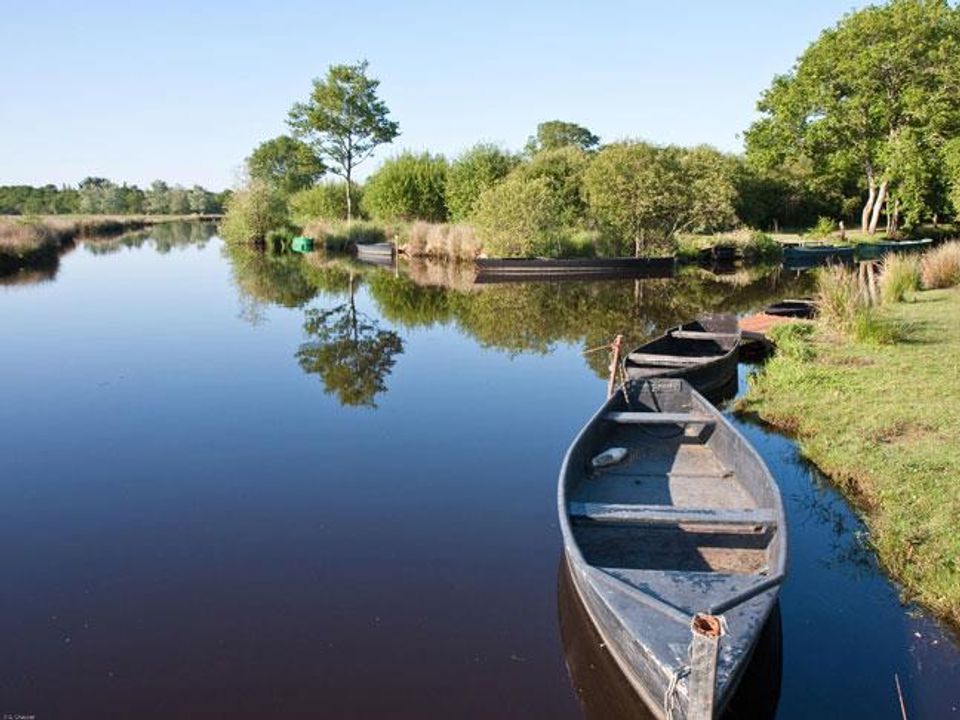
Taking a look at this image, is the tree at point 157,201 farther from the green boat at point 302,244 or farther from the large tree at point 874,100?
the large tree at point 874,100

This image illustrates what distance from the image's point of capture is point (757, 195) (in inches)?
1880

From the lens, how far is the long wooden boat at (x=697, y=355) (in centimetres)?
1133

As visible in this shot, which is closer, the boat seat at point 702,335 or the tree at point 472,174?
the boat seat at point 702,335

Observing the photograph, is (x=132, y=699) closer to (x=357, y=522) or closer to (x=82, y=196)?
(x=357, y=522)

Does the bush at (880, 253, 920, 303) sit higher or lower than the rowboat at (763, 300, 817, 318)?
higher

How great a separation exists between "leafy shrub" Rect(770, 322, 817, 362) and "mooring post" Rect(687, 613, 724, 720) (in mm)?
9915

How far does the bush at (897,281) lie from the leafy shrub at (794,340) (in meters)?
3.98

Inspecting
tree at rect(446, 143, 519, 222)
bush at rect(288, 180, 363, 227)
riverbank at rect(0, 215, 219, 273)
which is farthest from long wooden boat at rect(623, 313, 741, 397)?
bush at rect(288, 180, 363, 227)

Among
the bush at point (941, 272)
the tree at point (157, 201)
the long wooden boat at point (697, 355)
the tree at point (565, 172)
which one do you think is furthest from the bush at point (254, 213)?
the tree at point (157, 201)

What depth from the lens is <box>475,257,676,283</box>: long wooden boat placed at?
3097cm

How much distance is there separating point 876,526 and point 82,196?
12293 cm

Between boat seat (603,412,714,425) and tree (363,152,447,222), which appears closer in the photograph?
boat seat (603,412,714,425)

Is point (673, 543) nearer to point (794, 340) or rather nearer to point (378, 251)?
point (794, 340)

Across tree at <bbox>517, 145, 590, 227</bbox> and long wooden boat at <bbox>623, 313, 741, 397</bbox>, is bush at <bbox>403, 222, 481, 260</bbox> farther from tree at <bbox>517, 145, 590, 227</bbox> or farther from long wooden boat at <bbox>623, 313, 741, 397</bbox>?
long wooden boat at <bbox>623, 313, 741, 397</bbox>
